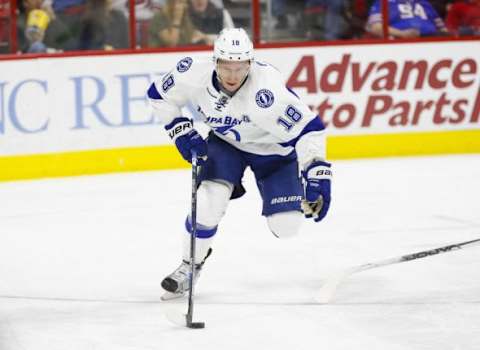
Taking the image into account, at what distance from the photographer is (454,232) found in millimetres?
6625

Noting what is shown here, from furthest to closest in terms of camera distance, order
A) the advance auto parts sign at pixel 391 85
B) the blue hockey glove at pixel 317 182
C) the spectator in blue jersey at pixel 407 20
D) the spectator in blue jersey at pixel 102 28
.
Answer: the spectator in blue jersey at pixel 407 20
the advance auto parts sign at pixel 391 85
the spectator in blue jersey at pixel 102 28
the blue hockey glove at pixel 317 182

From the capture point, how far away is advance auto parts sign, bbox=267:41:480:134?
9.38 m

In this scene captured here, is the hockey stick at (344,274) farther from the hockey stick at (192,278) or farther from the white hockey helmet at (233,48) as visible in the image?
the white hockey helmet at (233,48)

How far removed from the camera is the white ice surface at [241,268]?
4543mm

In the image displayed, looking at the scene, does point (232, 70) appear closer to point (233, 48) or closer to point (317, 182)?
point (233, 48)

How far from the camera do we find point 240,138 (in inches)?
202

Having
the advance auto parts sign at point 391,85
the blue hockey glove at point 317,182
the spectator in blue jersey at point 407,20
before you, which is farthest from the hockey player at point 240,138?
the spectator in blue jersey at point 407,20

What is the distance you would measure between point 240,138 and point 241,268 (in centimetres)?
88

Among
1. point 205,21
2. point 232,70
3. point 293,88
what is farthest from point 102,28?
point 232,70

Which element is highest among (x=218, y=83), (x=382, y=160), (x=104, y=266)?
(x=218, y=83)

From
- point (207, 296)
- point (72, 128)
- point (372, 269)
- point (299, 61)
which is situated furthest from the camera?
point (299, 61)

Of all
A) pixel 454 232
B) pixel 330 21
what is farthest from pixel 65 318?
pixel 330 21

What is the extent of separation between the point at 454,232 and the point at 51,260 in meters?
2.13

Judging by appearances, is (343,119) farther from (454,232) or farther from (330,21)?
(454,232)
